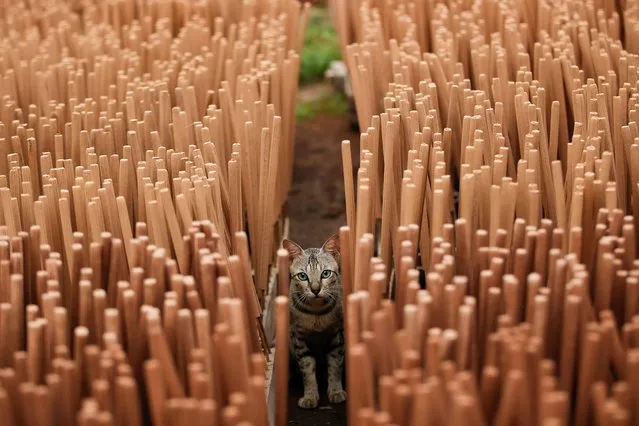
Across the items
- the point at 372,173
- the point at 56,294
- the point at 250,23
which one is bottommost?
the point at 56,294

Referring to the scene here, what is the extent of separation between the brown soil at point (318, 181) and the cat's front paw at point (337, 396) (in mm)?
988

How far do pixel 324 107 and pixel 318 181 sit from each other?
0.92 metres

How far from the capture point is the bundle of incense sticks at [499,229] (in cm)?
153

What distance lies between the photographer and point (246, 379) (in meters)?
1.63

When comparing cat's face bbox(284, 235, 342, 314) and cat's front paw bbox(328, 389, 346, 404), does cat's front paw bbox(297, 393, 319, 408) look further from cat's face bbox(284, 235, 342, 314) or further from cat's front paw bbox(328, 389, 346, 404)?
cat's face bbox(284, 235, 342, 314)

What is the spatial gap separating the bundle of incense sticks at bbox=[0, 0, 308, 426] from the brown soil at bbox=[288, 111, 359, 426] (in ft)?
1.41

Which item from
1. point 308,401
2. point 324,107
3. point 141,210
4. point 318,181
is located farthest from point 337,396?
point 324,107

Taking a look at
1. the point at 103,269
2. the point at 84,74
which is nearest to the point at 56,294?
the point at 103,269

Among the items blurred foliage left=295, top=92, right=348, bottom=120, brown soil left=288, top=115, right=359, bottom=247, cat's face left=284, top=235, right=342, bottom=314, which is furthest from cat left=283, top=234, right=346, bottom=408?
blurred foliage left=295, top=92, right=348, bottom=120

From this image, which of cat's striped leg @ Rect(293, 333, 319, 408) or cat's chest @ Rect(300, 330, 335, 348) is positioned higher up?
cat's chest @ Rect(300, 330, 335, 348)

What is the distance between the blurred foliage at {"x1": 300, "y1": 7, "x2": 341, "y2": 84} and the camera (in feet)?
16.9

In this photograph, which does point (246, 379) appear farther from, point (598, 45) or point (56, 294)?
point (598, 45)

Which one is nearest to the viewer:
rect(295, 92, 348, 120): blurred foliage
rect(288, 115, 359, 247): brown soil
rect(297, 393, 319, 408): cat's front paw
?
rect(297, 393, 319, 408): cat's front paw

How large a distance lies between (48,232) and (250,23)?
5.25ft
